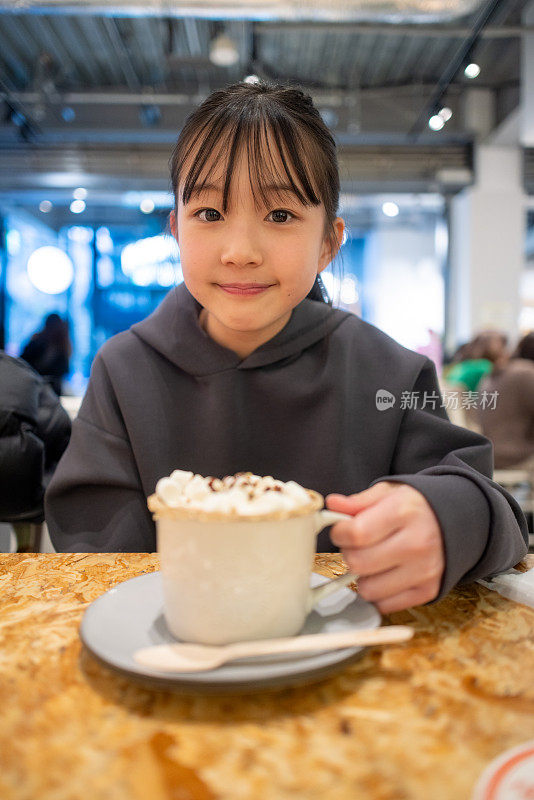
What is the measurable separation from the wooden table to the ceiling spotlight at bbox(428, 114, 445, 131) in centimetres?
671

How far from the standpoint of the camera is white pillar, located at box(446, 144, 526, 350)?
6934 millimetres

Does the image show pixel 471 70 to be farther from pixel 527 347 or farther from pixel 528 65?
pixel 527 347

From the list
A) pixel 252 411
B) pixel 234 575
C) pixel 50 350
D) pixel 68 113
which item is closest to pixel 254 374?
pixel 252 411

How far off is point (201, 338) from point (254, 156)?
1.06ft

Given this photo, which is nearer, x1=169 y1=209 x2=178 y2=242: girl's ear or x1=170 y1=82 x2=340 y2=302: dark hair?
x1=170 y1=82 x2=340 y2=302: dark hair

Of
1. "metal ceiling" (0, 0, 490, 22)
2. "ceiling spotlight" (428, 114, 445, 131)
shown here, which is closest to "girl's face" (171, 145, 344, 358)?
"metal ceiling" (0, 0, 490, 22)

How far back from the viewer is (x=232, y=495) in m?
0.51

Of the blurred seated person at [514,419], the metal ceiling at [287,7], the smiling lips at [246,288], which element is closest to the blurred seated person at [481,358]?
the blurred seated person at [514,419]

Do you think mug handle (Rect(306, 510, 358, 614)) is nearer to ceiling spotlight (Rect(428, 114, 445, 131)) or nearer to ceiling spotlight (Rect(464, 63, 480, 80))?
ceiling spotlight (Rect(464, 63, 480, 80))

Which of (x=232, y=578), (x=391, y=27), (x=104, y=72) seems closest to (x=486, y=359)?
(x=391, y=27)

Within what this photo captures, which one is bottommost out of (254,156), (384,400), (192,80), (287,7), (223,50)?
(384,400)

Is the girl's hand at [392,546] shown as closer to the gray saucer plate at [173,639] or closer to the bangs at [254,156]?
the gray saucer plate at [173,639]

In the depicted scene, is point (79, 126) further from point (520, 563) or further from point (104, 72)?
point (520, 563)

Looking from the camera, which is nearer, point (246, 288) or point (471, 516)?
point (471, 516)
